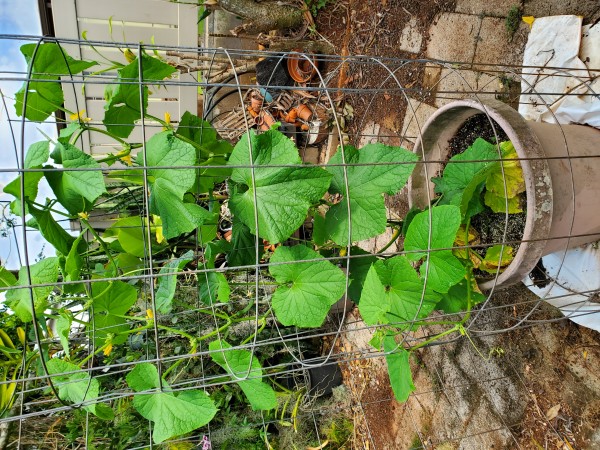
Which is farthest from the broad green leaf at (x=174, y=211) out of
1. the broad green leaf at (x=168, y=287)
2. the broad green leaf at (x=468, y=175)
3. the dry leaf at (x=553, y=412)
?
the dry leaf at (x=553, y=412)

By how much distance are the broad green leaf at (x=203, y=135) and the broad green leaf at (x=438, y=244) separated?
0.66 m

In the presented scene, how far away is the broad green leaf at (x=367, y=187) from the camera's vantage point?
1199 millimetres

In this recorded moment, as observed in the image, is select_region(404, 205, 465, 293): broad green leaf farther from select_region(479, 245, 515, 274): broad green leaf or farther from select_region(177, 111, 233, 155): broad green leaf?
select_region(177, 111, 233, 155): broad green leaf

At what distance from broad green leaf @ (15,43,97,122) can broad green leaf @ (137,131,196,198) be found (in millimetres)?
369

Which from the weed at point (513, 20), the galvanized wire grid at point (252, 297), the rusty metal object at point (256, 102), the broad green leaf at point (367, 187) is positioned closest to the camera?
the broad green leaf at point (367, 187)

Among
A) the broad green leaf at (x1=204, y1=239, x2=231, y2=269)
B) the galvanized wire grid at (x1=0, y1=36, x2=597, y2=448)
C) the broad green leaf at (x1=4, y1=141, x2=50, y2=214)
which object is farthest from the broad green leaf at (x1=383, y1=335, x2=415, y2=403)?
the broad green leaf at (x1=4, y1=141, x2=50, y2=214)

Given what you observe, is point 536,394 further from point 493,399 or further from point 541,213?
point 541,213

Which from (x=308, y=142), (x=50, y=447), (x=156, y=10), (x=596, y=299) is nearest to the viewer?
(x=596, y=299)

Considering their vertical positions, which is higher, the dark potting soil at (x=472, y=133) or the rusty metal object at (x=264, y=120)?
the dark potting soil at (x=472, y=133)

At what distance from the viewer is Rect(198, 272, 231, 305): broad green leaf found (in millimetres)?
1347

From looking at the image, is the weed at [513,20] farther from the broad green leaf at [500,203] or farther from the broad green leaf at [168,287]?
the broad green leaf at [168,287]

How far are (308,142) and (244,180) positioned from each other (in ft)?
7.01

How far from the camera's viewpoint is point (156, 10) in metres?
3.07

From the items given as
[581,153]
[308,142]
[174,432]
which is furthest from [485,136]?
[308,142]
